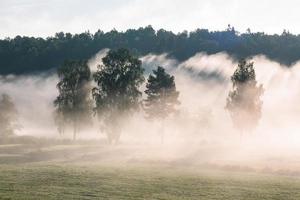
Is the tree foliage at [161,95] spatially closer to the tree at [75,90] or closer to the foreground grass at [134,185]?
the tree at [75,90]

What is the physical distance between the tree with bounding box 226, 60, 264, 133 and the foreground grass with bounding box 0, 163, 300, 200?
1800 inches

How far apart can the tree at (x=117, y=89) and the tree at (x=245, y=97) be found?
17.7m

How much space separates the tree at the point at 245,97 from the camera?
9162 centimetres

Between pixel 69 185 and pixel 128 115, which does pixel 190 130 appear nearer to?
pixel 128 115

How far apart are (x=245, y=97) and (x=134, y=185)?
186ft

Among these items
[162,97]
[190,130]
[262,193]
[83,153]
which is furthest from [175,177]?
[190,130]

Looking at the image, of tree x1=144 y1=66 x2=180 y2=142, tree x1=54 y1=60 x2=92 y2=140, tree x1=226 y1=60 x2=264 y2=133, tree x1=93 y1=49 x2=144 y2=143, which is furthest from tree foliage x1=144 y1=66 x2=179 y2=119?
tree x1=54 y1=60 x2=92 y2=140

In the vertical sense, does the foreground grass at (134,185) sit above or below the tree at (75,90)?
below

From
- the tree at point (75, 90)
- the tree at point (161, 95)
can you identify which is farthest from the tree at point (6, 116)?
the tree at point (161, 95)

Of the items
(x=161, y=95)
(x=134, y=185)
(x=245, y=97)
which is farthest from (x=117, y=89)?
(x=134, y=185)

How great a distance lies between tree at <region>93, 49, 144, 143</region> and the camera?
84.5 meters

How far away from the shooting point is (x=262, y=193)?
3684 centimetres

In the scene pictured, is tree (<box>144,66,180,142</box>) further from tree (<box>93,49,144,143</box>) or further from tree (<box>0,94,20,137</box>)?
tree (<box>0,94,20,137</box>)

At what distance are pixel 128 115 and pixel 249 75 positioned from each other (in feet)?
75.6
